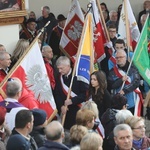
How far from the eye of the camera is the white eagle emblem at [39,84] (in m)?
9.90

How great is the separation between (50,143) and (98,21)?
5.69 metres

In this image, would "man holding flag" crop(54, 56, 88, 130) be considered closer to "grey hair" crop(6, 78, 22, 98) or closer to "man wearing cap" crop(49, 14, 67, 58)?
"grey hair" crop(6, 78, 22, 98)

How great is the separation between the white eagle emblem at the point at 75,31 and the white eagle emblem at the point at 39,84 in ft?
8.94

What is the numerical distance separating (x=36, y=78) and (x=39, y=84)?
11cm

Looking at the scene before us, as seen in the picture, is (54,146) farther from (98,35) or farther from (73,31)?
(73,31)

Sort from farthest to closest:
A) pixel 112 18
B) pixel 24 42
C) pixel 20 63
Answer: pixel 112 18
pixel 24 42
pixel 20 63

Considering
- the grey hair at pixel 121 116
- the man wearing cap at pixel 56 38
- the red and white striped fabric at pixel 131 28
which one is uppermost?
the red and white striped fabric at pixel 131 28

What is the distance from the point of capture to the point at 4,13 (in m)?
11.7

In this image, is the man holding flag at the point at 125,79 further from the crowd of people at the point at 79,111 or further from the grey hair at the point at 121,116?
the grey hair at the point at 121,116

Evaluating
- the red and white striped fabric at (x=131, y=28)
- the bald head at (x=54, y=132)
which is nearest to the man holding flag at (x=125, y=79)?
the red and white striped fabric at (x=131, y=28)

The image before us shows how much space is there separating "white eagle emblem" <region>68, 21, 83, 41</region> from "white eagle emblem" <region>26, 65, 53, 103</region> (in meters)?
2.72

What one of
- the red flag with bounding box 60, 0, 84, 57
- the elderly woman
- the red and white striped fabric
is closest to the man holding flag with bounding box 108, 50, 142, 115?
the red flag with bounding box 60, 0, 84, 57

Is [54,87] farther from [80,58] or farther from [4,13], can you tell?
[4,13]

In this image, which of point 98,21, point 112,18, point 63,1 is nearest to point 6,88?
point 98,21
